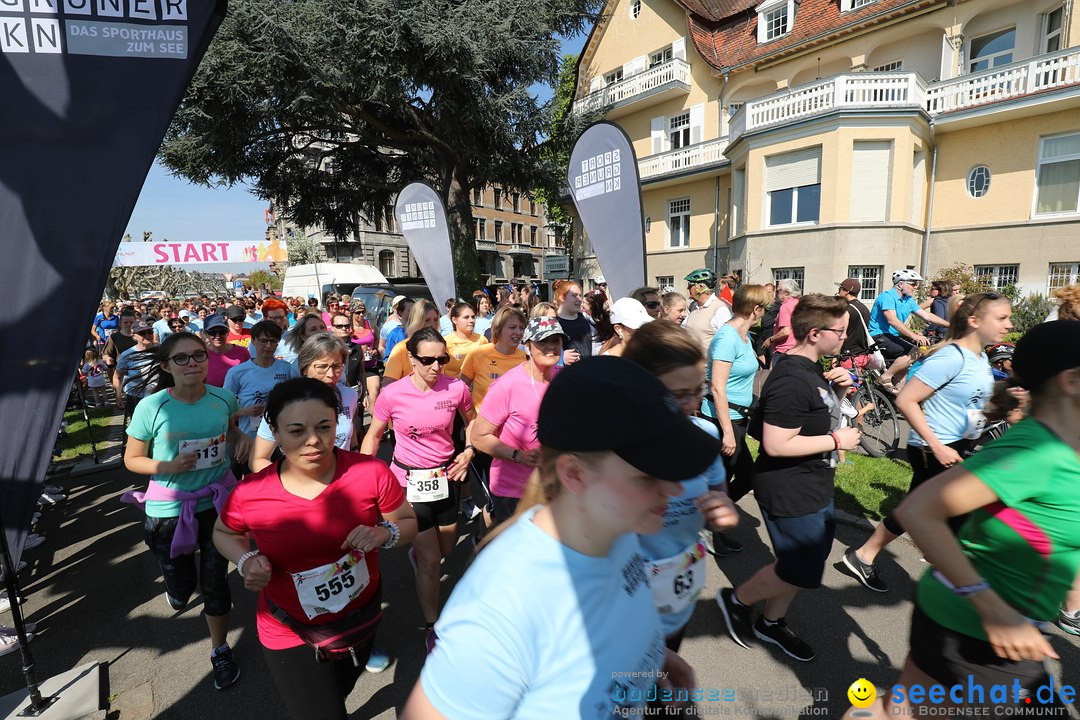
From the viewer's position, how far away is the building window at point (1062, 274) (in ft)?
45.4

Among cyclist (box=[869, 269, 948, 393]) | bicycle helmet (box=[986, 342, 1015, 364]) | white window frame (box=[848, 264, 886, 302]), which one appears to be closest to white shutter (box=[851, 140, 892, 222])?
white window frame (box=[848, 264, 886, 302])

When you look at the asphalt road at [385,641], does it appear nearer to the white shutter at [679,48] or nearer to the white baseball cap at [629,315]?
the white baseball cap at [629,315]

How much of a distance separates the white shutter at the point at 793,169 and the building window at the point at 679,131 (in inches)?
247

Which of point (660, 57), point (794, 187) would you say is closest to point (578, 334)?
point (794, 187)

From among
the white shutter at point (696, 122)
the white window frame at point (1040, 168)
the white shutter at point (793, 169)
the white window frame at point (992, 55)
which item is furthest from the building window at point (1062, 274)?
the white shutter at point (696, 122)

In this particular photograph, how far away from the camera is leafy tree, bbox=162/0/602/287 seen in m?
14.9

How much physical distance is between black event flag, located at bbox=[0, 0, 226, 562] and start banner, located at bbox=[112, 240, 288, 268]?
89.9 feet

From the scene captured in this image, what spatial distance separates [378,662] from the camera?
315cm

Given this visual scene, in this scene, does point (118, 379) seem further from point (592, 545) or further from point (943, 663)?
point (943, 663)

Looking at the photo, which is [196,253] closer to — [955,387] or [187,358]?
[187,358]

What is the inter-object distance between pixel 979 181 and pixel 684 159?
9.75m

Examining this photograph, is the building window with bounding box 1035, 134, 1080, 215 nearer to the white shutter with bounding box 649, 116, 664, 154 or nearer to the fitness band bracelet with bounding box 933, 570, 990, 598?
the white shutter with bounding box 649, 116, 664, 154

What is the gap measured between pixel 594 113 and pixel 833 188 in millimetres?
9601

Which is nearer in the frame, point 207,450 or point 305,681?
point 305,681
